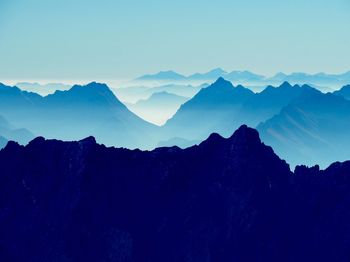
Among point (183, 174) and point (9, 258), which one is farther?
point (183, 174)

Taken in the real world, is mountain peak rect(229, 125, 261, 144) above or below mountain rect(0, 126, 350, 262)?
above

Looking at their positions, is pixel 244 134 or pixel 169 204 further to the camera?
pixel 244 134

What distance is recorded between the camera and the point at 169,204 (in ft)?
494

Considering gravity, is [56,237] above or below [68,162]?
below

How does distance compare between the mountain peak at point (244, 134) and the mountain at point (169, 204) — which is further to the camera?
the mountain peak at point (244, 134)

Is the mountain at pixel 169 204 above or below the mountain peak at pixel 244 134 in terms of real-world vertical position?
below

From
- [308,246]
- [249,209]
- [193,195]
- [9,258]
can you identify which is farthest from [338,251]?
[9,258]

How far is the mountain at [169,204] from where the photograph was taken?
144 meters

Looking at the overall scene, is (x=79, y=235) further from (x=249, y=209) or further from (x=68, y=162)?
(x=249, y=209)

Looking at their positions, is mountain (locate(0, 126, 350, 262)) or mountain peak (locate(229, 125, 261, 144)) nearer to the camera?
mountain (locate(0, 126, 350, 262))

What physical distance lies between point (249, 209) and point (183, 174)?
1432 centimetres

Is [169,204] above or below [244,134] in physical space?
below

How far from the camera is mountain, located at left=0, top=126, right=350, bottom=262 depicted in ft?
473

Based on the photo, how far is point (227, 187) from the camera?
5866 inches
